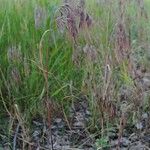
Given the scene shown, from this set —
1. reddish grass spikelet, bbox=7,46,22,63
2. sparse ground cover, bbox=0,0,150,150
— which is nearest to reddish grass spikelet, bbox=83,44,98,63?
sparse ground cover, bbox=0,0,150,150

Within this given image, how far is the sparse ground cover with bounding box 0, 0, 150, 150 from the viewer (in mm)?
2383

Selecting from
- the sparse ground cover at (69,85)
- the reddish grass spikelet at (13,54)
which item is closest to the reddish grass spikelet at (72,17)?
the sparse ground cover at (69,85)

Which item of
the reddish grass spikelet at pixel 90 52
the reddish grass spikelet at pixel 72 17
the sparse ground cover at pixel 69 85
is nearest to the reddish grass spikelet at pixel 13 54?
the sparse ground cover at pixel 69 85

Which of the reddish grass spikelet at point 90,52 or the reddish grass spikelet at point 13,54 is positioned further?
the reddish grass spikelet at point 90,52

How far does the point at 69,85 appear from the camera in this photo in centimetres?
252

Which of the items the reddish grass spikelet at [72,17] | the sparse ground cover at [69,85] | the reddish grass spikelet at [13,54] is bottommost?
the sparse ground cover at [69,85]

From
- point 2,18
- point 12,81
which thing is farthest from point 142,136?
point 2,18

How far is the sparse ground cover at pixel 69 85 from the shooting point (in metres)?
2.38

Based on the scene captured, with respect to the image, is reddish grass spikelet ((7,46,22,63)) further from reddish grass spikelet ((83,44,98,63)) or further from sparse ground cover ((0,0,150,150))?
reddish grass spikelet ((83,44,98,63))

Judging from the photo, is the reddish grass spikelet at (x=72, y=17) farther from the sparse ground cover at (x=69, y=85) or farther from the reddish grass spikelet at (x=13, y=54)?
the reddish grass spikelet at (x=13, y=54)

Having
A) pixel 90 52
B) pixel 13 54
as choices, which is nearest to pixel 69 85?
pixel 90 52

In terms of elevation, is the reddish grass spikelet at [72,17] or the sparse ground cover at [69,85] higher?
the reddish grass spikelet at [72,17]

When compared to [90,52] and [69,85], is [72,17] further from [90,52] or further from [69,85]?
[69,85]

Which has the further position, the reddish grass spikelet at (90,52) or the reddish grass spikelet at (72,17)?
the reddish grass spikelet at (90,52)
